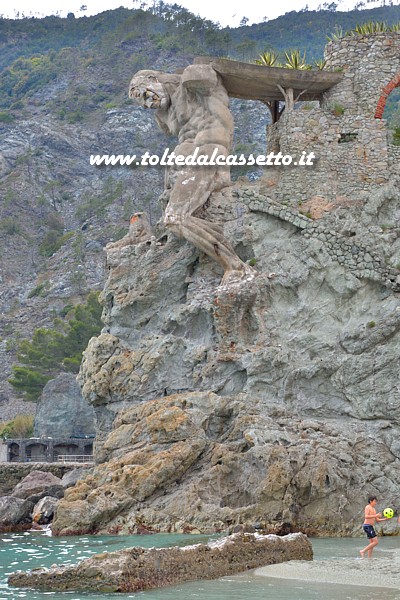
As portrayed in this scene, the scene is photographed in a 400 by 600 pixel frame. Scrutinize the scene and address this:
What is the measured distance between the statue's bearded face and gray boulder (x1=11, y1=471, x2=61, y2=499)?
12.8m

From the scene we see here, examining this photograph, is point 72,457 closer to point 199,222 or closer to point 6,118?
point 199,222

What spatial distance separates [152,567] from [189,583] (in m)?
0.74

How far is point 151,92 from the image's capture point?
33.9m

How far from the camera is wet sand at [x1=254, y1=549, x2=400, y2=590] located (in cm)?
1892

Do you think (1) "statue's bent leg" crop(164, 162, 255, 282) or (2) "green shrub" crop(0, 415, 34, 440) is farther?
(2) "green shrub" crop(0, 415, 34, 440)

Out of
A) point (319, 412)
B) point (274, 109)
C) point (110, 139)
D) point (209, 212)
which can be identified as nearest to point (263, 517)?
point (319, 412)

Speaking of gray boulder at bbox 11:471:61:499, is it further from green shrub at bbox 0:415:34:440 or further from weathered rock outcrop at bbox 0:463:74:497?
green shrub at bbox 0:415:34:440

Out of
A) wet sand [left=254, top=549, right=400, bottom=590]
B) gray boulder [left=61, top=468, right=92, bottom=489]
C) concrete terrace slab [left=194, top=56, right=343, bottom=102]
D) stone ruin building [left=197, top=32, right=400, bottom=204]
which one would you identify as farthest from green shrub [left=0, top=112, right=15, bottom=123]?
wet sand [left=254, top=549, right=400, bottom=590]

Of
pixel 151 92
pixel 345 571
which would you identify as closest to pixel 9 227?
pixel 151 92

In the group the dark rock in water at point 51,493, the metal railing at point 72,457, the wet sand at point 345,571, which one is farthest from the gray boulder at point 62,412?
the wet sand at point 345,571

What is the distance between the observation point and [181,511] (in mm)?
27531

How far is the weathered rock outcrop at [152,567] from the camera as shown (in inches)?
742

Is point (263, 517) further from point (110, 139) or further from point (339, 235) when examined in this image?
point (110, 139)

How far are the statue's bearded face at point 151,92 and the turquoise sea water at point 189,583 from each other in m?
13.9
